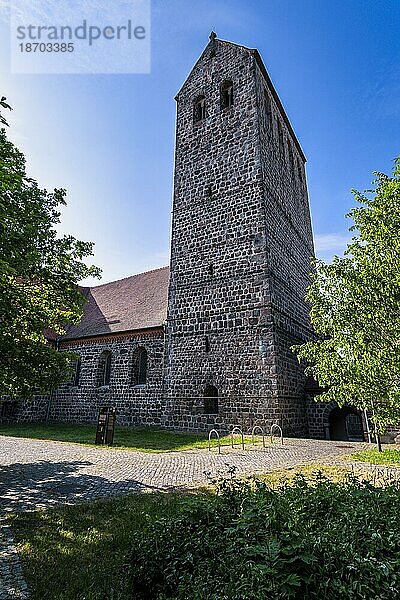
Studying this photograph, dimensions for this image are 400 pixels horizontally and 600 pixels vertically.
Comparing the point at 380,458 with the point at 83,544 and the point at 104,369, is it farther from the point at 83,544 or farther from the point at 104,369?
the point at 104,369

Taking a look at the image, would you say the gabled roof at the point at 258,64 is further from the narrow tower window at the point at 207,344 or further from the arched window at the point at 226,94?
the narrow tower window at the point at 207,344

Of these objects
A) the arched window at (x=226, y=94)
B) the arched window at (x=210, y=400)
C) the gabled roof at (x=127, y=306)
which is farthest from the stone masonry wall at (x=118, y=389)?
the arched window at (x=226, y=94)

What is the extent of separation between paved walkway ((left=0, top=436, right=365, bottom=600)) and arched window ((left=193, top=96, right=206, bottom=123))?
62.6 ft

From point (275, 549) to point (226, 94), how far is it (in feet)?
78.3

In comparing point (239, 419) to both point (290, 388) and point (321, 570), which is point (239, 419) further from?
point (321, 570)

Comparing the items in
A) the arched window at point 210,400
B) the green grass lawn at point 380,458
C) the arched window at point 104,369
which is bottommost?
the green grass lawn at point 380,458

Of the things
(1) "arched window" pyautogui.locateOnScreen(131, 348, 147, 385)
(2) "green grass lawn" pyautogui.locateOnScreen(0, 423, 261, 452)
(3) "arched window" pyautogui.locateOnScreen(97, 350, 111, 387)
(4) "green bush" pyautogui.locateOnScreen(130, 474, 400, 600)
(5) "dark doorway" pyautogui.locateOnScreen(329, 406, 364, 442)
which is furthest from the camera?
(3) "arched window" pyautogui.locateOnScreen(97, 350, 111, 387)

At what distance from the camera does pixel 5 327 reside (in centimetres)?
772

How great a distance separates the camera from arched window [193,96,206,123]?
73.3ft

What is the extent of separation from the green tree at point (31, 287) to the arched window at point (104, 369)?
13.6 m

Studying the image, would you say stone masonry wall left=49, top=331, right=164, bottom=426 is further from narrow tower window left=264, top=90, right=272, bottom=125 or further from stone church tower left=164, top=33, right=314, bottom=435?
narrow tower window left=264, top=90, right=272, bottom=125

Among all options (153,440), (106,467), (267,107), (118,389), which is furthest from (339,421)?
(267,107)

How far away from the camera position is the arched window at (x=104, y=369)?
22.2 m

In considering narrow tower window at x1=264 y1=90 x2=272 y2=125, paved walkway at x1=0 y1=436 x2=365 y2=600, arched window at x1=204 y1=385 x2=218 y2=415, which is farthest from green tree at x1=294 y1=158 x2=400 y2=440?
narrow tower window at x1=264 y1=90 x2=272 y2=125
